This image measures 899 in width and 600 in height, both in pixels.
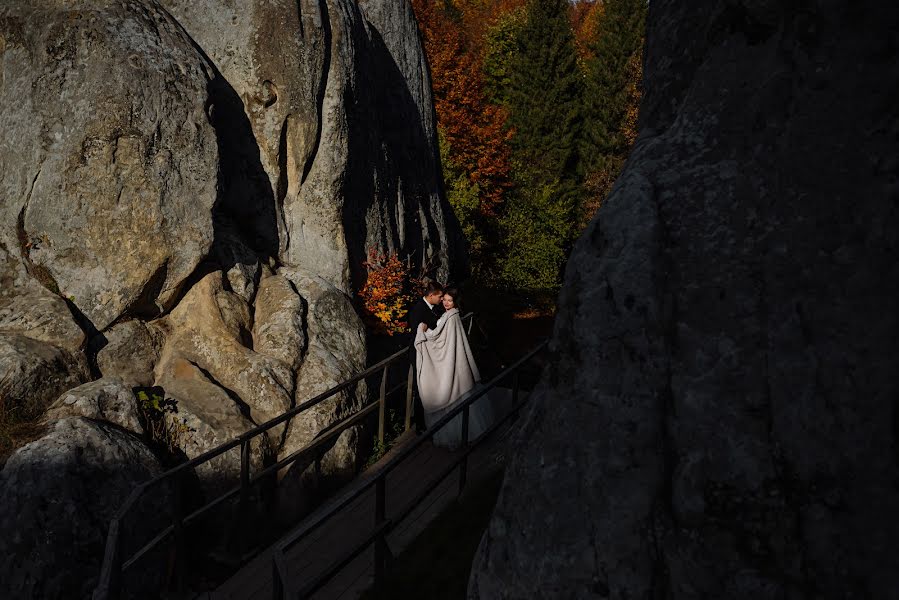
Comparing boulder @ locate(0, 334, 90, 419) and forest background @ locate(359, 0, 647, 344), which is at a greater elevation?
forest background @ locate(359, 0, 647, 344)

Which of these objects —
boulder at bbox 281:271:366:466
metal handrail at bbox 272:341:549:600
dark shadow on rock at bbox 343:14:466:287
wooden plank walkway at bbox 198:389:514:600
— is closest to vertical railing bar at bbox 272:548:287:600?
metal handrail at bbox 272:341:549:600

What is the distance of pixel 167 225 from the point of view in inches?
321

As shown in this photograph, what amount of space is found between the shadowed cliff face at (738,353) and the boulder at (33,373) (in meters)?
6.03

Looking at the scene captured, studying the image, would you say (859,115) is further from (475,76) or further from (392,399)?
(475,76)

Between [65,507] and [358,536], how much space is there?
286 cm

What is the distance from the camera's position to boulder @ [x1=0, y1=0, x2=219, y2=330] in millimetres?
7906

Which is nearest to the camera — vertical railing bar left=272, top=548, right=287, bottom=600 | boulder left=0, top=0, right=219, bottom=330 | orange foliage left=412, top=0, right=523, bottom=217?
vertical railing bar left=272, top=548, right=287, bottom=600

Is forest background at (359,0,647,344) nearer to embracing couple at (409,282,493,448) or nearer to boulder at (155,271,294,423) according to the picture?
boulder at (155,271,294,423)

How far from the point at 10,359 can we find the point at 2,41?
4.61 metres

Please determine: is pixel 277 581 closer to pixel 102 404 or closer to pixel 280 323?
pixel 102 404

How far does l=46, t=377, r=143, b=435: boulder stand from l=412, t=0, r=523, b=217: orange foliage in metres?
18.8

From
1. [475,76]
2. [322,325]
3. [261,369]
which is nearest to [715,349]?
[261,369]

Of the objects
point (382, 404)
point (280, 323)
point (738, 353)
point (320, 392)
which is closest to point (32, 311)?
point (280, 323)

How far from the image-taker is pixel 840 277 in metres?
2.28
